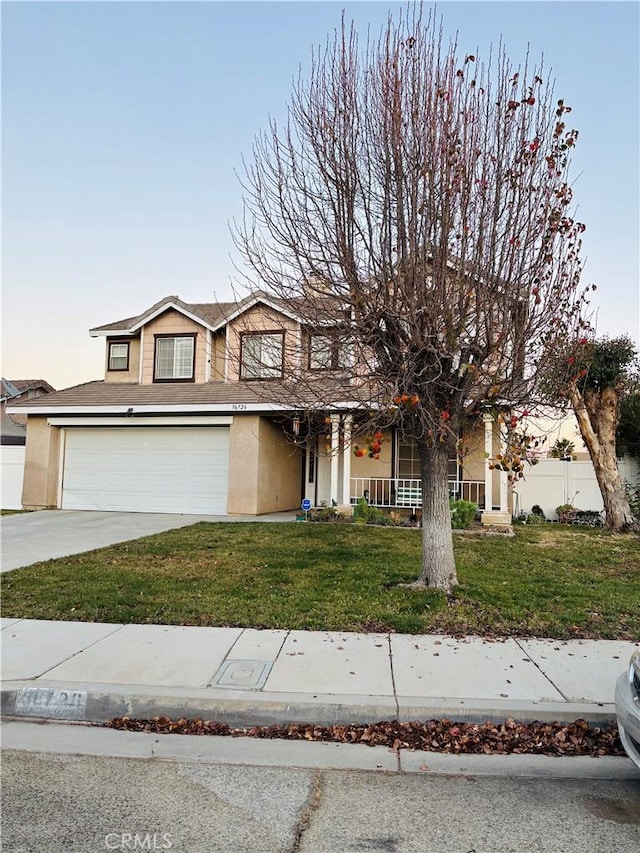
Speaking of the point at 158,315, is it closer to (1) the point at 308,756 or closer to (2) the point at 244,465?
(2) the point at 244,465

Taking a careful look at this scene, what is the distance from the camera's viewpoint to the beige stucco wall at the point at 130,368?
1795 cm

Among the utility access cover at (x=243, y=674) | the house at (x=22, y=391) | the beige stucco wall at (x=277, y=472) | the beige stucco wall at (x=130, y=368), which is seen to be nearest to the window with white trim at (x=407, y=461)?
the beige stucco wall at (x=277, y=472)

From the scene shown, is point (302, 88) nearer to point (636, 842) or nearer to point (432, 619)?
point (432, 619)

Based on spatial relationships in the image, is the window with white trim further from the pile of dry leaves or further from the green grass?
the pile of dry leaves

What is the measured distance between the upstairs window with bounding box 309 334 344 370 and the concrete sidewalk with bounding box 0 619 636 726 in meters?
3.14

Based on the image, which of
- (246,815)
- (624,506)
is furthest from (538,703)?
(624,506)

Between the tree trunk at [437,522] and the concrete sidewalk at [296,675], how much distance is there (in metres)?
1.46

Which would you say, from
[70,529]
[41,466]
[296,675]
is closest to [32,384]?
[41,466]

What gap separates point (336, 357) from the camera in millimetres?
6789

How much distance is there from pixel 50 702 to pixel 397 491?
11609mm

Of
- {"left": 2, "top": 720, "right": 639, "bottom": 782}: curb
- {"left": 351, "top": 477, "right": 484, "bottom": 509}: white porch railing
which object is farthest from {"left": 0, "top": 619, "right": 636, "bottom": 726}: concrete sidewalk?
{"left": 351, "top": 477, "right": 484, "bottom": 509}: white porch railing

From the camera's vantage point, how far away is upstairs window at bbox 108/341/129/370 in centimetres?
1808

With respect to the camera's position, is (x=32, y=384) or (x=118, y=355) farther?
(x=32, y=384)

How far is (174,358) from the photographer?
57.3 ft
